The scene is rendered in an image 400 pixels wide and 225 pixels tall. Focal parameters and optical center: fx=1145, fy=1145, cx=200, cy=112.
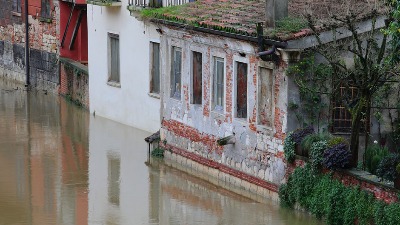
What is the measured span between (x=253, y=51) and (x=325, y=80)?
195 cm

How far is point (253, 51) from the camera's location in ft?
85.6

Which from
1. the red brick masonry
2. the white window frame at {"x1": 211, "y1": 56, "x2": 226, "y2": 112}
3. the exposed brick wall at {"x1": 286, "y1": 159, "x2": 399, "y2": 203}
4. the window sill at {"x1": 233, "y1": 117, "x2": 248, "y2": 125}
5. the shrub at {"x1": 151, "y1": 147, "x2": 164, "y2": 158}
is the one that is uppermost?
the white window frame at {"x1": 211, "y1": 56, "x2": 226, "y2": 112}

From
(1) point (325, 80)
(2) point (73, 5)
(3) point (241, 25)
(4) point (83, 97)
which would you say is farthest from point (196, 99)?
(2) point (73, 5)

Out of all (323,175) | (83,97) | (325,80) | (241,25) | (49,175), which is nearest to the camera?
(323,175)

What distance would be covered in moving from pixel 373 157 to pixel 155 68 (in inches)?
495

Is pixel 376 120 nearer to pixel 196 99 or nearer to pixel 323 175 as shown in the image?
pixel 323 175

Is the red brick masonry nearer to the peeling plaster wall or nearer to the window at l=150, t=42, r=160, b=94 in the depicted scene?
the peeling plaster wall

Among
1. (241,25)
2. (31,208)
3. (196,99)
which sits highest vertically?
(241,25)

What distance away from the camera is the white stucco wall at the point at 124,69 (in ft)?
113

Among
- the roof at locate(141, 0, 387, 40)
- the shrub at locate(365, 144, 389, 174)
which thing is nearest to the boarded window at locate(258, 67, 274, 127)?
the roof at locate(141, 0, 387, 40)

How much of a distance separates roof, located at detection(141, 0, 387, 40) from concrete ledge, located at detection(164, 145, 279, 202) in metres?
3.38

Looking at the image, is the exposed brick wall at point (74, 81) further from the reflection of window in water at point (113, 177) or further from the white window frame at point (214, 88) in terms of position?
the white window frame at point (214, 88)

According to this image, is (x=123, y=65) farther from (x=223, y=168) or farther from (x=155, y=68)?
(x=223, y=168)

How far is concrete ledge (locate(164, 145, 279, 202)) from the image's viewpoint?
25.9 m
